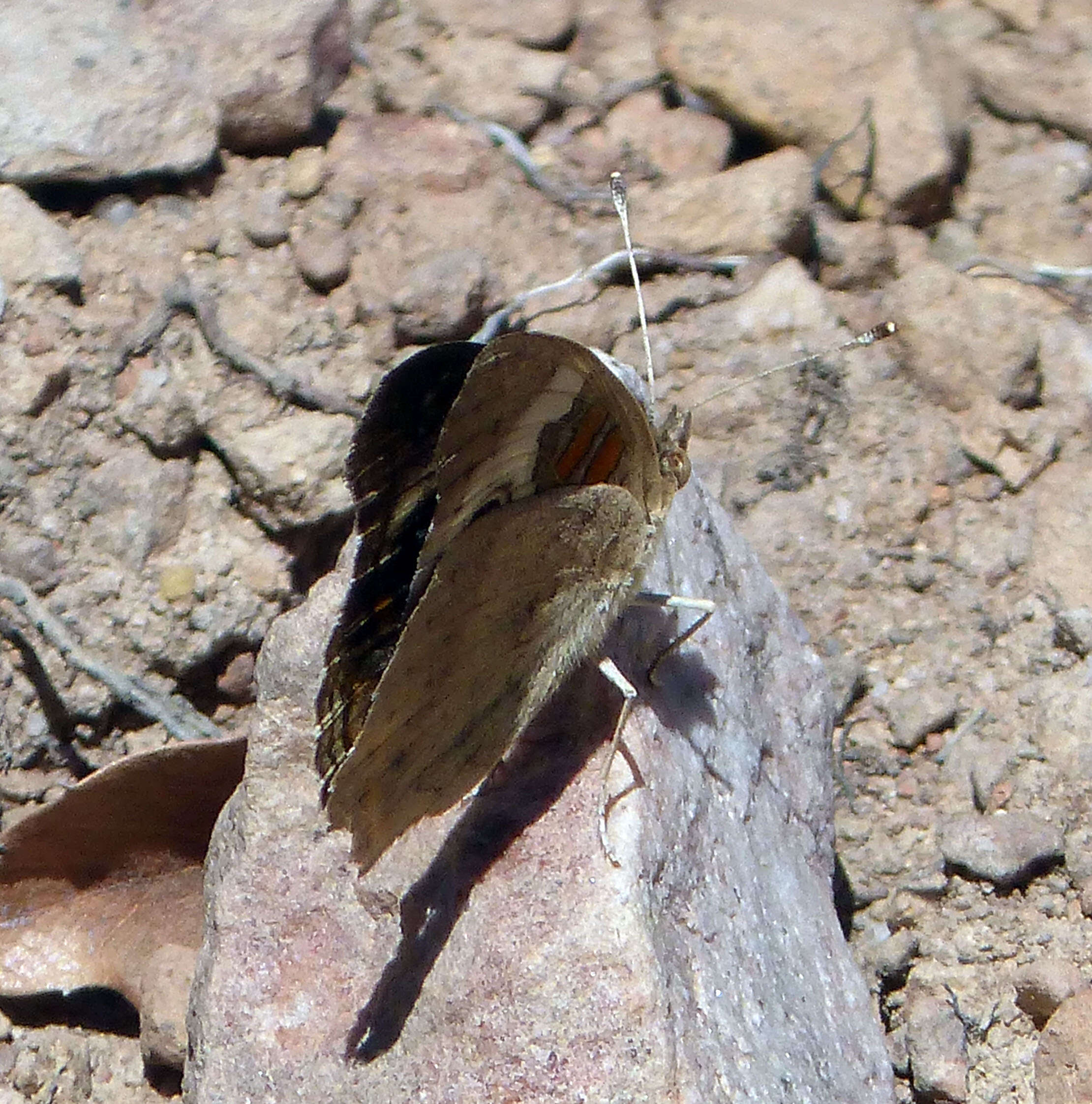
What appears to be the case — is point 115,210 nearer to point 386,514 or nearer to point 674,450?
point 386,514

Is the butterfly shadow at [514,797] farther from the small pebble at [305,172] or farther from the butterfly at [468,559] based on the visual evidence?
the small pebble at [305,172]

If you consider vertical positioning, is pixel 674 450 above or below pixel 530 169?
above

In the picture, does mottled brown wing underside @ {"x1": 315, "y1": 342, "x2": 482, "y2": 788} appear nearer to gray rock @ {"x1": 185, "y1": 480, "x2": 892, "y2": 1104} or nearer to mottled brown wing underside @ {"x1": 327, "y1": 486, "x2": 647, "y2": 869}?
mottled brown wing underside @ {"x1": 327, "y1": 486, "x2": 647, "y2": 869}

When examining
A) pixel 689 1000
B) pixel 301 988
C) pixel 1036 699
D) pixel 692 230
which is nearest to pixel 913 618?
pixel 1036 699

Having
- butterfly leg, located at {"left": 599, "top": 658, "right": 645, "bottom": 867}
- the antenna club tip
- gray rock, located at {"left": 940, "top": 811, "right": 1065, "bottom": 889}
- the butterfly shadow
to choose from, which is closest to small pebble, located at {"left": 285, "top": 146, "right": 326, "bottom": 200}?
the antenna club tip

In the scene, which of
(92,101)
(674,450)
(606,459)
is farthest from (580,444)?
(92,101)
